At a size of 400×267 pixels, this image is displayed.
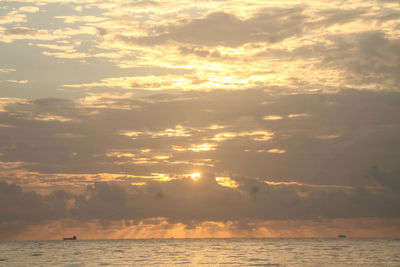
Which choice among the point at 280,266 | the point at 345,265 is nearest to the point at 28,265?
the point at 280,266

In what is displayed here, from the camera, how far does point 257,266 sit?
131 metres

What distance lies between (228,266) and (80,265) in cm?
4269

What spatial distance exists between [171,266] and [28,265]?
43034 mm

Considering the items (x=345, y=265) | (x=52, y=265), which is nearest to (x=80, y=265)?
(x=52, y=265)

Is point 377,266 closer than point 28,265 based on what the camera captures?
Yes

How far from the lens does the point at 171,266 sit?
136750 mm

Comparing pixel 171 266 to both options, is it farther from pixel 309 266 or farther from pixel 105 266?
pixel 309 266

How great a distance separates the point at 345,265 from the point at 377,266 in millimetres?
8650

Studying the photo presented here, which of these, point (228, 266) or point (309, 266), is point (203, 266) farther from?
point (309, 266)

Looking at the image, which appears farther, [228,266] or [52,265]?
[52,265]

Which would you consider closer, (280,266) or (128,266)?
(280,266)

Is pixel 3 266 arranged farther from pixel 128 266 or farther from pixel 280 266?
pixel 280 266

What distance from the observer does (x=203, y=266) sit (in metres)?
136

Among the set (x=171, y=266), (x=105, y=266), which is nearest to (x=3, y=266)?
(x=105, y=266)
